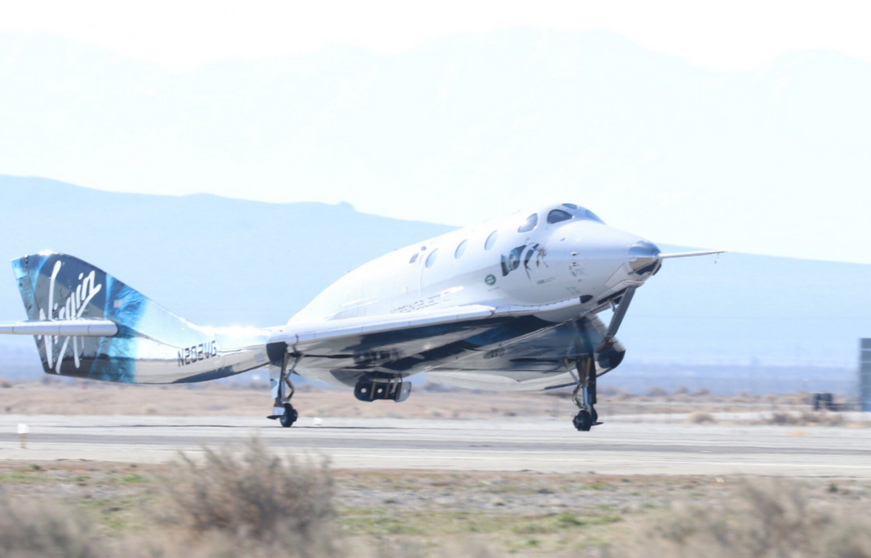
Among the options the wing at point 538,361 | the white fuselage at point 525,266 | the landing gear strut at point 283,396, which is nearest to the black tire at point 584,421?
the wing at point 538,361

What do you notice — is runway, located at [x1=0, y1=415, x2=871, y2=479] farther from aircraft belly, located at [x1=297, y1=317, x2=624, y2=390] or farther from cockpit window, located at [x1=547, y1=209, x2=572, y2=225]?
cockpit window, located at [x1=547, y1=209, x2=572, y2=225]

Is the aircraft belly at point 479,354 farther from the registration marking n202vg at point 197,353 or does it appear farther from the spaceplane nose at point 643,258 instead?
the spaceplane nose at point 643,258

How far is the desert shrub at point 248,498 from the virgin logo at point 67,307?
23.4m

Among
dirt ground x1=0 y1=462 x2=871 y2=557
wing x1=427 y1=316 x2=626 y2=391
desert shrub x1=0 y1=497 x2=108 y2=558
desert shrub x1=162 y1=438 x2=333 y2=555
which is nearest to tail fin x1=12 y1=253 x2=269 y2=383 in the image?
wing x1=427 y1=316 x2=626 y2=391

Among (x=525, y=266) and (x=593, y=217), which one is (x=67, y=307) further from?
(x=593, y=217)

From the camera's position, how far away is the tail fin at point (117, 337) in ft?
99.7

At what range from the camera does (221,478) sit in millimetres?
10148

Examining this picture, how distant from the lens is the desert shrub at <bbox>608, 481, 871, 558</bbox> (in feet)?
28.2

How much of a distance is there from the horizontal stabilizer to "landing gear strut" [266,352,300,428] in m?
5.80

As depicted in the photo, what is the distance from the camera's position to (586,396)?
27.9m

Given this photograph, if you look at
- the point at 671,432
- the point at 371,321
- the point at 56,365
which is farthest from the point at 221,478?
the point at 56,365

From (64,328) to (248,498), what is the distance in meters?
22.3

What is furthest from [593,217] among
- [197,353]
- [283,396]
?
[197,353]

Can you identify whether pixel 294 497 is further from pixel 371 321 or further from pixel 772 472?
pixel 371 321
